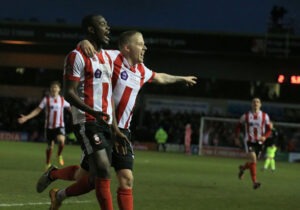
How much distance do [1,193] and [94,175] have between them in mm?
4410

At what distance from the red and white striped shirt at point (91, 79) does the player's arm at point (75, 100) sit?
56 mm

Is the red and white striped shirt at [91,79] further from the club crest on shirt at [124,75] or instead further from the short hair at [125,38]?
the short hair at [125,38]

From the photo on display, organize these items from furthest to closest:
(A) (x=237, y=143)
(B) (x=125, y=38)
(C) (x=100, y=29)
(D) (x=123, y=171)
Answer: (A) (x=237, y=143) → (B) (x=125, y=38) → (D) (x=123, y=171) → (C) (x=100, y=29)

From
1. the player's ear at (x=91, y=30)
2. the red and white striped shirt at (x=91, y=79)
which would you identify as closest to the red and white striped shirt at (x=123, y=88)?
the red and white striped shirt at (x=91, y=79)

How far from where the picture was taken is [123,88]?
26.0ft

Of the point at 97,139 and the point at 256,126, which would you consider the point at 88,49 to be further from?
the point at 256,126

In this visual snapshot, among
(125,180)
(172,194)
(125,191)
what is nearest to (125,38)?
(125,180)

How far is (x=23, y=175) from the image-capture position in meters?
15.4

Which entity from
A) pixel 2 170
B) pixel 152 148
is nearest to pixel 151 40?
pixel 152 148

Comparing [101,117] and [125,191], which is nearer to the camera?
[101,117]

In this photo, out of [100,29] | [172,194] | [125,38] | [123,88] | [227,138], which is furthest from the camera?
[227,138]

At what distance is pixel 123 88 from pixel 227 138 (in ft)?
A: 104

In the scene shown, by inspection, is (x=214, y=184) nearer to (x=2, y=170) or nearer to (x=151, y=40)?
(x=2, y=170)

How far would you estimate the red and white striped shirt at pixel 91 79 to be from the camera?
23.7ft
